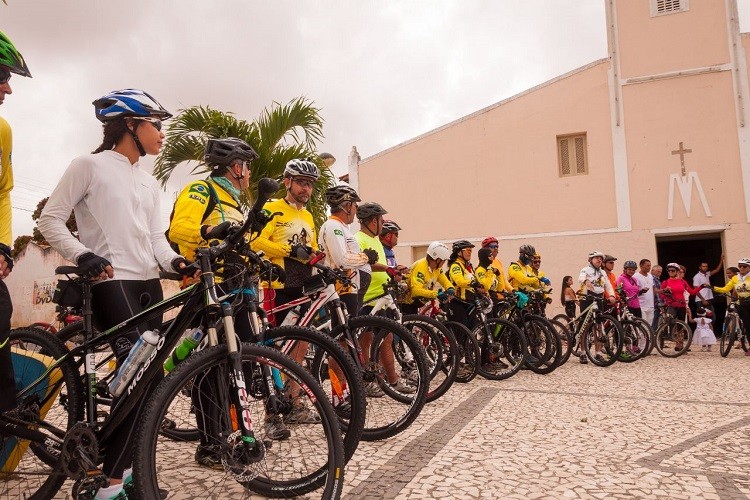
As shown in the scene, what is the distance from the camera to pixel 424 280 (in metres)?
7.21

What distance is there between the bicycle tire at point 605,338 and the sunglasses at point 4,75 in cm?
846

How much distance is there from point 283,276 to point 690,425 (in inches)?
133

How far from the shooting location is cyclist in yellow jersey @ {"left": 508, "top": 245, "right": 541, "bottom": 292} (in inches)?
357

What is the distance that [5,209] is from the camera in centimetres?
254

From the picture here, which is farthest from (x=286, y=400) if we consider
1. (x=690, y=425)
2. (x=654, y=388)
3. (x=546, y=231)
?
(x=546, y=231)

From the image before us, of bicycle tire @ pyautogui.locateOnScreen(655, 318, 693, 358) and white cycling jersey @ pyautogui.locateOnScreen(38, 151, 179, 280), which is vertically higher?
white cycling jersey @ pyautogui.locateOnScreen(38, 151, 179, 280)

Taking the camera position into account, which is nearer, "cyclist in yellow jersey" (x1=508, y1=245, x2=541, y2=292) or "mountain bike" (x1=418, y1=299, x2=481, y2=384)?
"mountain bike" (x1=418, y1=299, x2=481, y2=384)

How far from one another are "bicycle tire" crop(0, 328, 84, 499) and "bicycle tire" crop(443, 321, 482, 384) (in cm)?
451

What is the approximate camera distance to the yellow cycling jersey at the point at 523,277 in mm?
9062

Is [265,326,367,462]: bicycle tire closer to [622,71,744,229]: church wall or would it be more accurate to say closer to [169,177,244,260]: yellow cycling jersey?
[169,177,244,260]: yellow cycling jersey

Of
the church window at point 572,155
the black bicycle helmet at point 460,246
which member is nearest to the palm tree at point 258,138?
the black bicycle helmet at point 460,246

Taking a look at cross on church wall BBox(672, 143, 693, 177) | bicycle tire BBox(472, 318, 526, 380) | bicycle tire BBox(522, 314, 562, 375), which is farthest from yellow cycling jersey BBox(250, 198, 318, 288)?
cross on church wall BBox(672, 143, 693, 177)

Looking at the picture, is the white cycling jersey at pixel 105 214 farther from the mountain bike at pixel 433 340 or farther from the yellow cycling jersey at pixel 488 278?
the yellow cycling jersey at pixel 488 278

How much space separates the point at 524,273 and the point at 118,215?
744 cm
